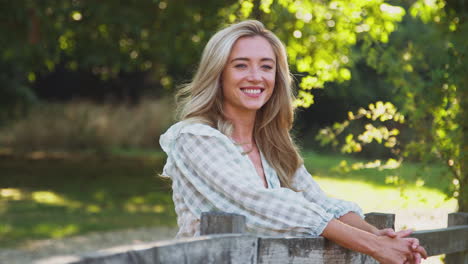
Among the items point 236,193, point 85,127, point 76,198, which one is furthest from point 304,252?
point 85,127

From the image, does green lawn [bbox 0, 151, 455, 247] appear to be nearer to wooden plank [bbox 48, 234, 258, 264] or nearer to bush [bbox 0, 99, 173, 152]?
bush [bbox 0, 99, 173, 152]

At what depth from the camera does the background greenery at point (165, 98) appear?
4820 mm

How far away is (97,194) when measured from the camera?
1273 cm

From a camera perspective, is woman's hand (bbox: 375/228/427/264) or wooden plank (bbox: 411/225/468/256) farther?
wooden plank (bbox: 411/225/468/256)

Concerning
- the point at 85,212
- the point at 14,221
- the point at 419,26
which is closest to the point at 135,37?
the point at 85,212

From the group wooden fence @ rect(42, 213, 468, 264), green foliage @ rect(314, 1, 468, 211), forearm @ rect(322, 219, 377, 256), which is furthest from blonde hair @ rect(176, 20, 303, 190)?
green foliage @ rect(314, 1, 468, 211)

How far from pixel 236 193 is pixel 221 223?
1.19 ft

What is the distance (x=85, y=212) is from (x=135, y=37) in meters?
4.19

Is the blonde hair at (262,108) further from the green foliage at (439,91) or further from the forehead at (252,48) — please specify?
the green foliage at (439,91)

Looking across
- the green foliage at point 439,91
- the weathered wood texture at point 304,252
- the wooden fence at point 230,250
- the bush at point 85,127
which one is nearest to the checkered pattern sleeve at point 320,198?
the wooden fence at point 230,250

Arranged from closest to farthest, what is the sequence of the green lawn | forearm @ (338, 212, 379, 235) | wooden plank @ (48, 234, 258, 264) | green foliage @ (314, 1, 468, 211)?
1. wooden plank @ (48, 234, 258, 264)
2. forearm @ (338, 212, 379, 235)
3. green foliage @ (314, 1, 468, 211)
4. the green lawn

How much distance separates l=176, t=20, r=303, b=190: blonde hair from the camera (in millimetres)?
2926

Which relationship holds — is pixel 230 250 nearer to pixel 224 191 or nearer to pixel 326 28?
pixel 224 191

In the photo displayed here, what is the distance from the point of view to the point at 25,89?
665 inches
